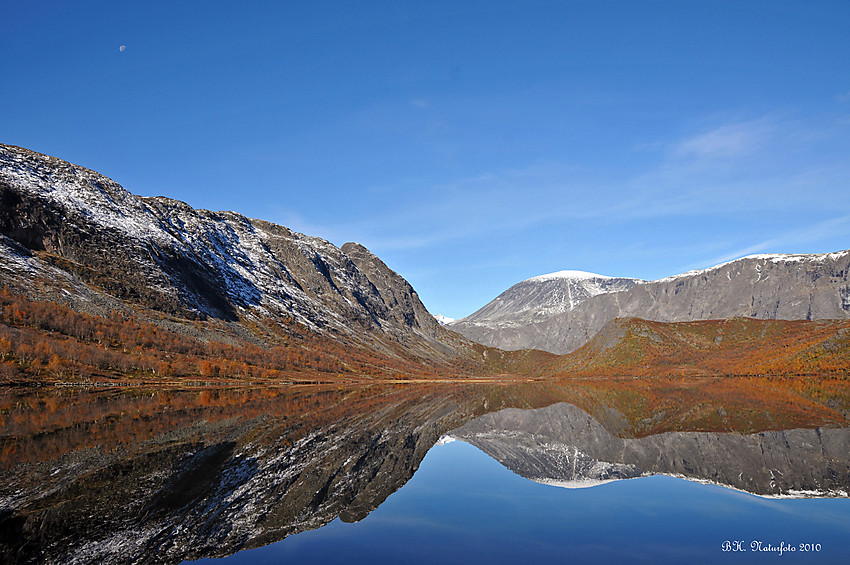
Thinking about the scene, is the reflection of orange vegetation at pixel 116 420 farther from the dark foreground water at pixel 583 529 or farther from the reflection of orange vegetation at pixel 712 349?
the reflection of orange vegetation at pixel 712 349

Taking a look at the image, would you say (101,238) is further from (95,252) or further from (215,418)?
(215,418)

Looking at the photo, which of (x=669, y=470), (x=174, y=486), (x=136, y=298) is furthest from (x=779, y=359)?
(x=136, y=298)

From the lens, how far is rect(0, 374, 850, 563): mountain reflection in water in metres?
16.1

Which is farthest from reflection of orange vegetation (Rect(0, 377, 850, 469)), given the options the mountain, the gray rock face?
the mountain

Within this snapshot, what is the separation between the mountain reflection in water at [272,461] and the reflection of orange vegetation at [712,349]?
9532cm

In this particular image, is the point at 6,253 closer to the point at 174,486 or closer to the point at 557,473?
the point at 174,486

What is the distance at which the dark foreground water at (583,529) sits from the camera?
14.1 m

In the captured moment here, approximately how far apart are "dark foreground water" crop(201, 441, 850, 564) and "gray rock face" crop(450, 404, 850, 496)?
7.69 ft

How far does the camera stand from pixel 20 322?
95.7 meters

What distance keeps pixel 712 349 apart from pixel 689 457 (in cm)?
16356

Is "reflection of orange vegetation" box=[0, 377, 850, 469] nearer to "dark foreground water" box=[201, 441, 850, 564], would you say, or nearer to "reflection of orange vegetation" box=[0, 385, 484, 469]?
"reflection of orange vegetation" box=[0, 385, 484, 469]

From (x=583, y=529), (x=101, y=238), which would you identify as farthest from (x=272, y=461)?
(x=101, y=238)

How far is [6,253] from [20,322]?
35668mm

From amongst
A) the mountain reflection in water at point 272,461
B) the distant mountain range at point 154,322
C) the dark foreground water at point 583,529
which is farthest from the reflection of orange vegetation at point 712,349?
the dark foreground water at point 583,529
